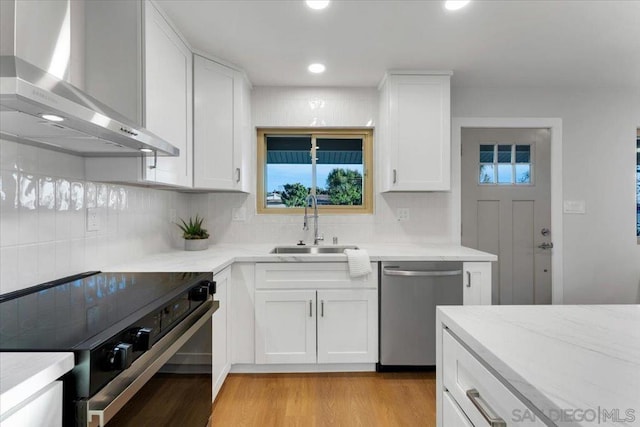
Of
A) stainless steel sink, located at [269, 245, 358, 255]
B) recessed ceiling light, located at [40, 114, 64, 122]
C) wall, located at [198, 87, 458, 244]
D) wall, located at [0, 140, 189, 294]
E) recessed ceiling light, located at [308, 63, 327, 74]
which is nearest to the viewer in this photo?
recessed ceiling light, located at [40, 114, 64, 122]

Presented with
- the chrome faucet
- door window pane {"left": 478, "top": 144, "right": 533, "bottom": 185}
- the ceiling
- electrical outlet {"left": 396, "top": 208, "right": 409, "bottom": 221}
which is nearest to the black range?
the chrome faucet

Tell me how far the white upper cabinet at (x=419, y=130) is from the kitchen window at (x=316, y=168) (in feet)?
1.49

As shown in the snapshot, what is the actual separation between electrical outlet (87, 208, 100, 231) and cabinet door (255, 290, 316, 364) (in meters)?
1.15

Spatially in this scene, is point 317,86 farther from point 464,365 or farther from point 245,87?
point 464,365

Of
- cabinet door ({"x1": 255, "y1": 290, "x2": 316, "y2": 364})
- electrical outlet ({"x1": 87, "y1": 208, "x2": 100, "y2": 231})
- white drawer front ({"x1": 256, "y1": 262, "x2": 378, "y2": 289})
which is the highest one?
electrical outlet ({"x1": 87, "y1": 208, "x2": 100, "y2": 231})

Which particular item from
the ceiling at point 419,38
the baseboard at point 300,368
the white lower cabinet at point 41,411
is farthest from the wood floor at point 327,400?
the ceiling at point 419,38

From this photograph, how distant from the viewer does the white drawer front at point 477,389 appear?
608 millimetres

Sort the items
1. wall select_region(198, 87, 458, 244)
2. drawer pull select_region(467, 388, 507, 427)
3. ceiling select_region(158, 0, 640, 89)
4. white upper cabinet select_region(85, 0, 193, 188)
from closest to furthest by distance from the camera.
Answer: drawer pull select_region(467, 388, 507, 427), white upper cabinet select_region(85, 0, 193, 188), ceiling select_region(158, 0, 640, 89), wall select_region(198, 87, 458, 244)

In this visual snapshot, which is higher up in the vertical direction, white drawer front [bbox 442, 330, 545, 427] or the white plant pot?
the white plant pot

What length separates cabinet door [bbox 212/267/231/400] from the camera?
1954 millimetres

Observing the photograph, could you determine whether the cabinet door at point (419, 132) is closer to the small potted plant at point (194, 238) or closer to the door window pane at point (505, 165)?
the door window pane at point (505, 165)

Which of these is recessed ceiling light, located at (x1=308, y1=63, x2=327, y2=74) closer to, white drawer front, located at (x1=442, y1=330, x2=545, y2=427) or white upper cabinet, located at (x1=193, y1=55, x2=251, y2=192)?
white upper cabinet, located at (x1=193, y1=55, x2=251, y2=192)

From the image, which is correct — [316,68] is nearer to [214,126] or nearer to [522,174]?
[214,126]

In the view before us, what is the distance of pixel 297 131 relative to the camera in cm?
310
